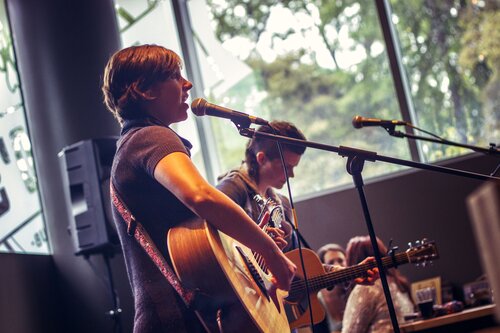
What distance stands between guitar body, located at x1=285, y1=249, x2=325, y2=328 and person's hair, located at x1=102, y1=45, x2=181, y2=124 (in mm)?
1434

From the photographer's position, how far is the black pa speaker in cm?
442

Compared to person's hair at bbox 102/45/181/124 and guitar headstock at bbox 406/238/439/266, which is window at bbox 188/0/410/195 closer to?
guitar headstock at bbox 406/238/439/266

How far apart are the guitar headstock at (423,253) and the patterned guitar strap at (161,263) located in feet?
4.85

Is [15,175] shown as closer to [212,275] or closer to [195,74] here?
[195,74]

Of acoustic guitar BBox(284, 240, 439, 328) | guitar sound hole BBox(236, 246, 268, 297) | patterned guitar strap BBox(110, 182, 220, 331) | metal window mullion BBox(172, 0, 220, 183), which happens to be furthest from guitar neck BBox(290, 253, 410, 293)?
metal window mullion BBox(172, 0, 220, 183)

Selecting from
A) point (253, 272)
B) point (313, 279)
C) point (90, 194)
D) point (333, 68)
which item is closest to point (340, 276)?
point (313, 279)

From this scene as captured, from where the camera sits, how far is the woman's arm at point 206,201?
187 cm

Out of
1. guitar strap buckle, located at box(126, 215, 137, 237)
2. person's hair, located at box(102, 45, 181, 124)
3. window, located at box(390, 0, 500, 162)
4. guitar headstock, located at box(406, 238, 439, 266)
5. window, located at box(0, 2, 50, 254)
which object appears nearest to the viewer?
guitar strap buckle, located at box(126, 215, 137, 237)

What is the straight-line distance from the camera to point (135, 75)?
2117 millimetres

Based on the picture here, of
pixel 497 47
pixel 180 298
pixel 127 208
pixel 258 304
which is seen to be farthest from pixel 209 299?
pixel 497 47

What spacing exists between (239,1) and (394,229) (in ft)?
8.38

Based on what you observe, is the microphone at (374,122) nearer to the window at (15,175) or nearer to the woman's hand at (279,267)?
the woman's hand at (279,267)

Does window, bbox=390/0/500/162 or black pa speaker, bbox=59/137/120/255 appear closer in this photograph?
black pa speaker, bbox=59/137/120/255

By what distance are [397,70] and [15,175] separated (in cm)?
310
